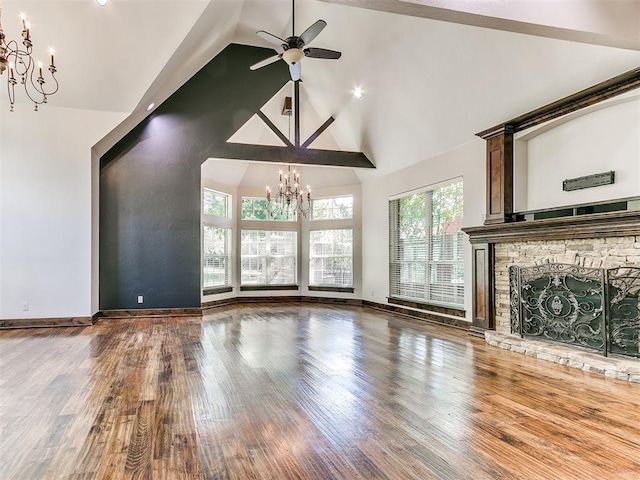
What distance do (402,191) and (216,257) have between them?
13.8 feet

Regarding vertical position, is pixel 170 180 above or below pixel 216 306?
above

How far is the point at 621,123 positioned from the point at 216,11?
5209mm

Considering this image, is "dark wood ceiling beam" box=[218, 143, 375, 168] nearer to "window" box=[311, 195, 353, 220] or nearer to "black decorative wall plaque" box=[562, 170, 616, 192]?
"window" box=[311, 195, 353, 220]

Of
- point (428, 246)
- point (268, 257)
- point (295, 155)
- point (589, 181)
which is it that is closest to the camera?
point (589, 181)

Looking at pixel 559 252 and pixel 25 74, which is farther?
pixel 559 252

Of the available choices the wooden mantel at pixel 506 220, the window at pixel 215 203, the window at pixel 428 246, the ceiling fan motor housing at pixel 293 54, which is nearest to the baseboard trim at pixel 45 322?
the window at pixel 215 203

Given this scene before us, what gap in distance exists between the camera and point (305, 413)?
9.82 ft

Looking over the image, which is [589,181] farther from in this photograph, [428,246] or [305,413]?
[305,413]

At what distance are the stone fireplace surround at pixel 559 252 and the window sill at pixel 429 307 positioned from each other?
2.80ft

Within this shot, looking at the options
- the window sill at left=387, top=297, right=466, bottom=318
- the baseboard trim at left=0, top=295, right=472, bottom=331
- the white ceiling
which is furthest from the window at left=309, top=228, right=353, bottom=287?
the white ceiling

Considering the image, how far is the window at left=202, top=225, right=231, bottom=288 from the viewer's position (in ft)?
28.6

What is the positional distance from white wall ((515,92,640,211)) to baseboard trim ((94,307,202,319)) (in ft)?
19.2

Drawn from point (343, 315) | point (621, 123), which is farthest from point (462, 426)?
point (343, 315)

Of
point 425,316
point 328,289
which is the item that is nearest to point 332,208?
point 328,289
